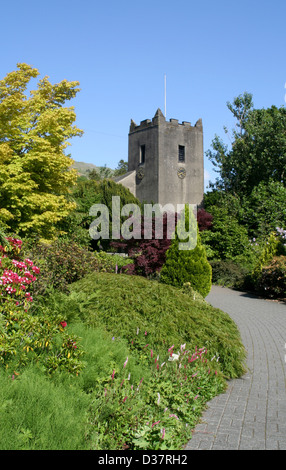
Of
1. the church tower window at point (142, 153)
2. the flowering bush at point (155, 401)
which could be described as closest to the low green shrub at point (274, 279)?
the flowering bush at point (155, 401)

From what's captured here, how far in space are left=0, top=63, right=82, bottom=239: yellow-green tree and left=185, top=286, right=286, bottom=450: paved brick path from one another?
940 cm

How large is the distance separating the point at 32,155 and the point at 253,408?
12089mm

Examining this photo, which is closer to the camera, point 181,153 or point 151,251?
point 151,251

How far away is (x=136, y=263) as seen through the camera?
1312 cm

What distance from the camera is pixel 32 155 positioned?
14062mm

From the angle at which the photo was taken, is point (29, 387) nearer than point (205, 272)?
Yes

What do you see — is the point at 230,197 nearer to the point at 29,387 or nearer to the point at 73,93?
the point at 73,93

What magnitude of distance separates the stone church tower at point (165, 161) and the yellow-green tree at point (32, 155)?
694 inches

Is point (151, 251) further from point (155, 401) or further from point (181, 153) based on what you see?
point (181, 153)

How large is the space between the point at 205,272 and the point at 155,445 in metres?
7.28

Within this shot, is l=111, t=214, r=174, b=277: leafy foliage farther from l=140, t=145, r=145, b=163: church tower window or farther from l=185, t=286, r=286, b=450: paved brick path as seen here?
l=140, t=145, r=145, b=163: church tower window

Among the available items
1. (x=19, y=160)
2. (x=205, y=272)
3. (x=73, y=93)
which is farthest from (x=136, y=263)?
(x=73, y=93)

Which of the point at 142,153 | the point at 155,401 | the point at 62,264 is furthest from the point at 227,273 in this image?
the point at 142,153
